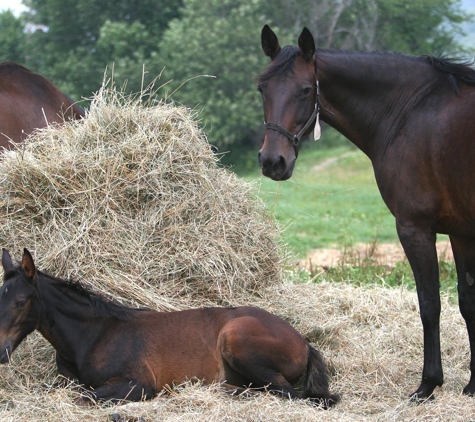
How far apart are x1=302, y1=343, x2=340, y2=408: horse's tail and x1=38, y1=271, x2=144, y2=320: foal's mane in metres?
1.24

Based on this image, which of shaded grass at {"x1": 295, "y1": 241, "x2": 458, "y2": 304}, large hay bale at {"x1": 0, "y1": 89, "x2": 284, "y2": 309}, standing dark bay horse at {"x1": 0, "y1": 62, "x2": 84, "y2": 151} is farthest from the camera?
shaded grass at {"x1": 295, "y1": 241, "x2": 458, "y2": 304}

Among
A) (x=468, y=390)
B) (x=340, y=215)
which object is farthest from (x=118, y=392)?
(x=340, y=215)

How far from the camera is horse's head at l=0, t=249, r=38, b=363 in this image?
151 inches

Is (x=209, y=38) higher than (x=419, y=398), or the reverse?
(x=209, y=38)

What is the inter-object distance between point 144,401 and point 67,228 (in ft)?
4.88

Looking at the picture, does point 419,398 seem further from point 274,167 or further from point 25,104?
point 25,104

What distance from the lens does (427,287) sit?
13.9ft

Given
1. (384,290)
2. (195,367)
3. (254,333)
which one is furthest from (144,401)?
(384,290)

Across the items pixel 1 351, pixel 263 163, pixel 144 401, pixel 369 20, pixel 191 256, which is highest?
pixel 369 20

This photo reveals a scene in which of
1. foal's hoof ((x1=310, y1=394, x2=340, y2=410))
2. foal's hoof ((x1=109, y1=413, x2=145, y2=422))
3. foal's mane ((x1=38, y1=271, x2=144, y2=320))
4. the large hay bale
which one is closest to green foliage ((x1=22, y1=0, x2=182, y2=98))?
the large hay bale

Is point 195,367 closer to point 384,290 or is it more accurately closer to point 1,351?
point 1,351

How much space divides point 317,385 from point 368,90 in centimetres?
201

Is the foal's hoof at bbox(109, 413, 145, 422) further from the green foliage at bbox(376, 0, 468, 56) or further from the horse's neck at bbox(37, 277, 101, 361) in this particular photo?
the green foliage at bbox(376, 0, 468, 56)

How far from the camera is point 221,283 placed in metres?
4.98
